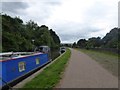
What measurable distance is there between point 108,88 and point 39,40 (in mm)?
55538

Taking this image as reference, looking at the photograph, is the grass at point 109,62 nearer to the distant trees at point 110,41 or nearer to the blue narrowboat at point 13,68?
the blue narrowboat at point 13,68

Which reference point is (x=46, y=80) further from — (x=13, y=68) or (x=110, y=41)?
(x=110, y=41)

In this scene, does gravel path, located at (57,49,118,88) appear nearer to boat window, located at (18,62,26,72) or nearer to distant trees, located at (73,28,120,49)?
boat window, located at (18,62,26,72)

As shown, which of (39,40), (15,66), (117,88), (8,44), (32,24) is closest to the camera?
(117,88)

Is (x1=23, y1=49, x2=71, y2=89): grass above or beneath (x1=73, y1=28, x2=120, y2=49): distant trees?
beneath

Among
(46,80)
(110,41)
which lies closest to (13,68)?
(46,80)

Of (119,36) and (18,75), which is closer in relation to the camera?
(18,75)

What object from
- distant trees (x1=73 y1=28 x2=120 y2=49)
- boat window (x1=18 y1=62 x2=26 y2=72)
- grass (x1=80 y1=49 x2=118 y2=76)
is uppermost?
distant trees (x1=73 y1=28 x2=120 y2=49)

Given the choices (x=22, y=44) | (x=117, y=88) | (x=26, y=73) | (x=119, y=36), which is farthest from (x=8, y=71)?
(x=119, y=36)

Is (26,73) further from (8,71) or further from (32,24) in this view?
(32,24)

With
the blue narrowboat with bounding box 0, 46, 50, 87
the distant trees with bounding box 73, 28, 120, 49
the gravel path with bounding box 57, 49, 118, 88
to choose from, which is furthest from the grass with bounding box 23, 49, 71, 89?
the distant trees with bounding box 73, 28, 120, 49

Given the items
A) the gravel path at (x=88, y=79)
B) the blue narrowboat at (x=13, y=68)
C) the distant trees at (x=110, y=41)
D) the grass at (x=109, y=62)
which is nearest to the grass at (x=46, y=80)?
the gravel path at (x=88, y=79)

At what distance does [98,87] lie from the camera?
28.3ft

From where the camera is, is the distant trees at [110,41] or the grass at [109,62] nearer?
the grass at [109,62]
